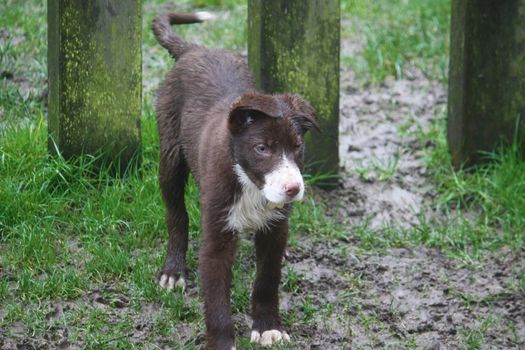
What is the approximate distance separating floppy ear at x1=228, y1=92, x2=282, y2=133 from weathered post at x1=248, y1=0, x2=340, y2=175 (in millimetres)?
1547

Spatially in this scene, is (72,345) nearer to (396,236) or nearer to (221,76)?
(221,76)

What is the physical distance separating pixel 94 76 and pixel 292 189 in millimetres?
1935

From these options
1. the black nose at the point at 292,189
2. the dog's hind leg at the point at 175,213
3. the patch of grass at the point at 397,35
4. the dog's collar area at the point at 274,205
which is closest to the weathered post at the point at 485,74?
the patch of grass at the point at 397,35

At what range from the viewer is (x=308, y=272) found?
227 inches

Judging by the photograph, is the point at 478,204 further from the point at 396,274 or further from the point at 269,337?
the point at 269,337

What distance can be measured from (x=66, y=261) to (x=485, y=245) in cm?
248

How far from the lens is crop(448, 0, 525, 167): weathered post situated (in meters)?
6.63

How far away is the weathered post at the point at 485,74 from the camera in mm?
6629

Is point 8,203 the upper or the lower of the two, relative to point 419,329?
upper

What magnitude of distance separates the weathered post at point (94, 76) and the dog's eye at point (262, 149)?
5.34 ft

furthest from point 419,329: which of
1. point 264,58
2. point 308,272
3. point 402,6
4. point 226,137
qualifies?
point 402,6

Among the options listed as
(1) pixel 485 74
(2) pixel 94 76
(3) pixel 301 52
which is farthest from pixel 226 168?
(1) pixel 485 74

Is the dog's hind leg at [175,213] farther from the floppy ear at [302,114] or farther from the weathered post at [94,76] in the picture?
the floppy ear at [302,114]

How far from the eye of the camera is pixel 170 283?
5508 millimetres
